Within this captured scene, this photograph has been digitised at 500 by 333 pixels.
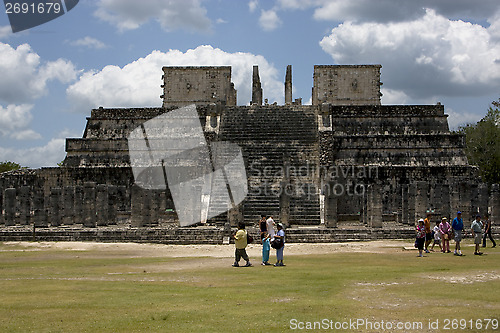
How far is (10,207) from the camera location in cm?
2262

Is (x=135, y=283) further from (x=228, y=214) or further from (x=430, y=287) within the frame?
(x=228, y=214)

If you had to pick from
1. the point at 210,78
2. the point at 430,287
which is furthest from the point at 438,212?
the point at 210,78

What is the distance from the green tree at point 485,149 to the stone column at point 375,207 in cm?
2106

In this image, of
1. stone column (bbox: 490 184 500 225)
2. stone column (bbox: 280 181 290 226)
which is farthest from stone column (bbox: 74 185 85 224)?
stone column (bbox: 490 184 500 225)

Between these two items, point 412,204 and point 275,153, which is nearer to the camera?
point 412,204

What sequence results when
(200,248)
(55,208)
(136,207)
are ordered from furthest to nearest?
(55,208), (136,207), (200,248)

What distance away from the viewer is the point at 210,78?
34000 millimetres

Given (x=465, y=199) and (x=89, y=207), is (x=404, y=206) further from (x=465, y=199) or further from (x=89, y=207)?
(x=89, y=207)

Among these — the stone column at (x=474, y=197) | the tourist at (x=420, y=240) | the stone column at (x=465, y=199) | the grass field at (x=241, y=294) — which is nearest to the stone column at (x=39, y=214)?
the grass field at (x=241, y=294)

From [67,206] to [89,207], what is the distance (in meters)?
1.69

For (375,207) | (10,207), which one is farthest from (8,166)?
(375,207)

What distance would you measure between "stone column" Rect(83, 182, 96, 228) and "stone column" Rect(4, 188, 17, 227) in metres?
2.91

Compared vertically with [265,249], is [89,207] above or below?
above

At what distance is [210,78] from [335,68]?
23.2 feet
